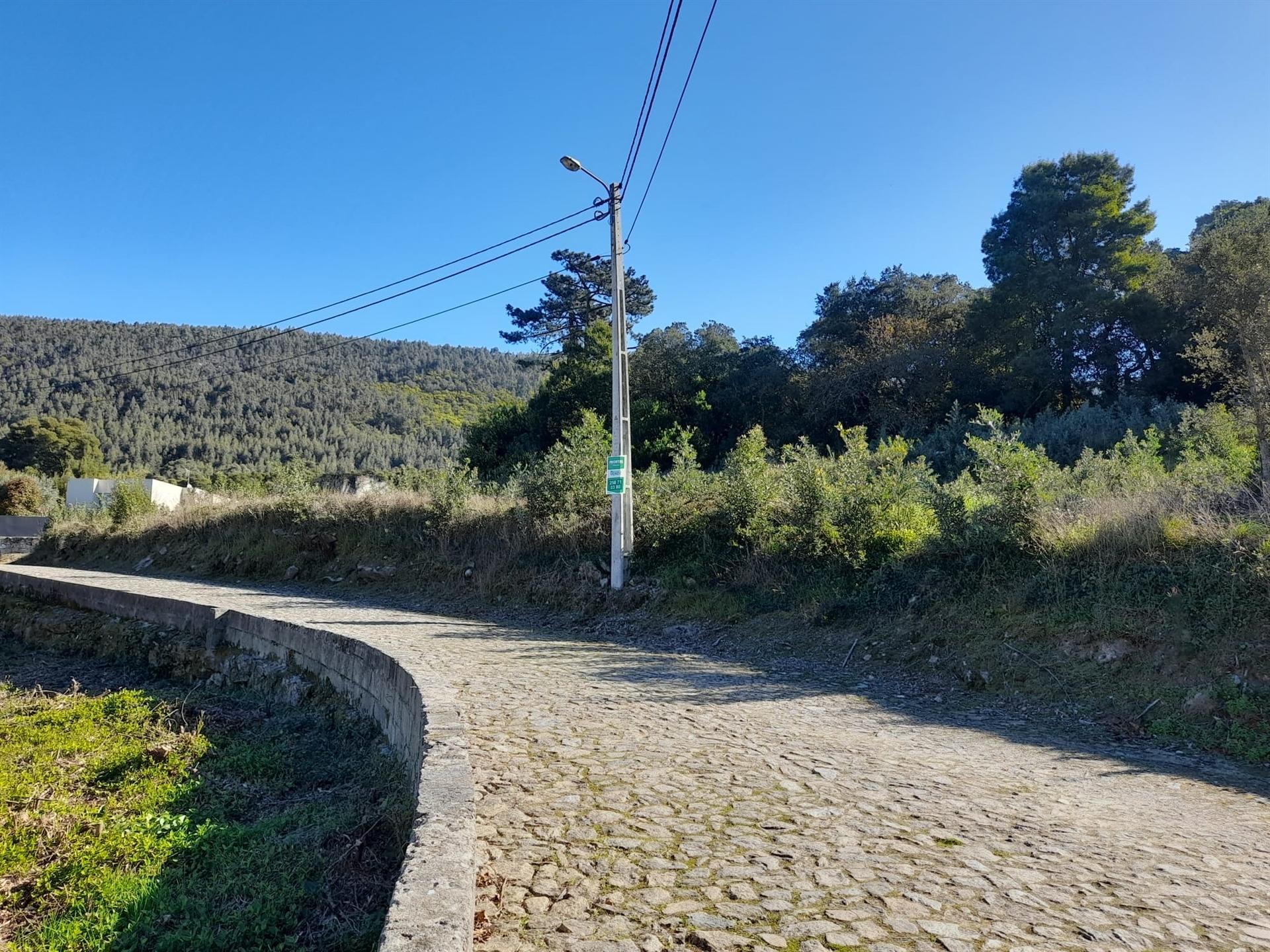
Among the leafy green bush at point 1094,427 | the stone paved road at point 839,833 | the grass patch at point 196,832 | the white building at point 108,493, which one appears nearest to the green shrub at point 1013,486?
the stone paved road at point 839,833

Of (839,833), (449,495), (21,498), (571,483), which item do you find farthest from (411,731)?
(21,498)

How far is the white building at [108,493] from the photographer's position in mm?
28922

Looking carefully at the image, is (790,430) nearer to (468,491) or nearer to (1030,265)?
(1030,265)

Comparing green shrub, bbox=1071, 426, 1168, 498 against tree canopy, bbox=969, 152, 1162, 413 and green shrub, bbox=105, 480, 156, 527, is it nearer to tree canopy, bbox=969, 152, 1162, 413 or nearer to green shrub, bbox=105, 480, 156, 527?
tree canopy, bbox=969, 152, 1162, 413

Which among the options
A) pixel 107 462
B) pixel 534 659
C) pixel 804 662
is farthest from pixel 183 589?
pixel 107 462

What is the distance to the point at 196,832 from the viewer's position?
473 cm

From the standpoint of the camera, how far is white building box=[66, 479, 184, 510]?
2892cm

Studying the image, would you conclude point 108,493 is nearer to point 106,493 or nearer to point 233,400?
point 106,493

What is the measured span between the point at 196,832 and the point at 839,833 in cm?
390

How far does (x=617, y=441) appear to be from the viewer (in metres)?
12.3

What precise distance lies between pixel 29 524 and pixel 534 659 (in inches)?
1799

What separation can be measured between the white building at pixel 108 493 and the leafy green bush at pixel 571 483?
18.3 metres

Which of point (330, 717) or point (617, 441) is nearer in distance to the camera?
point (330, 717)

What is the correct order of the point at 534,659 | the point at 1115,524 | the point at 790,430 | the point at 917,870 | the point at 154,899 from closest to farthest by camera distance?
1. the point at 917,870
2. the point at 154,899
3. the point at 1115,524
4. the point at 534,659
5. the point at 790,430
